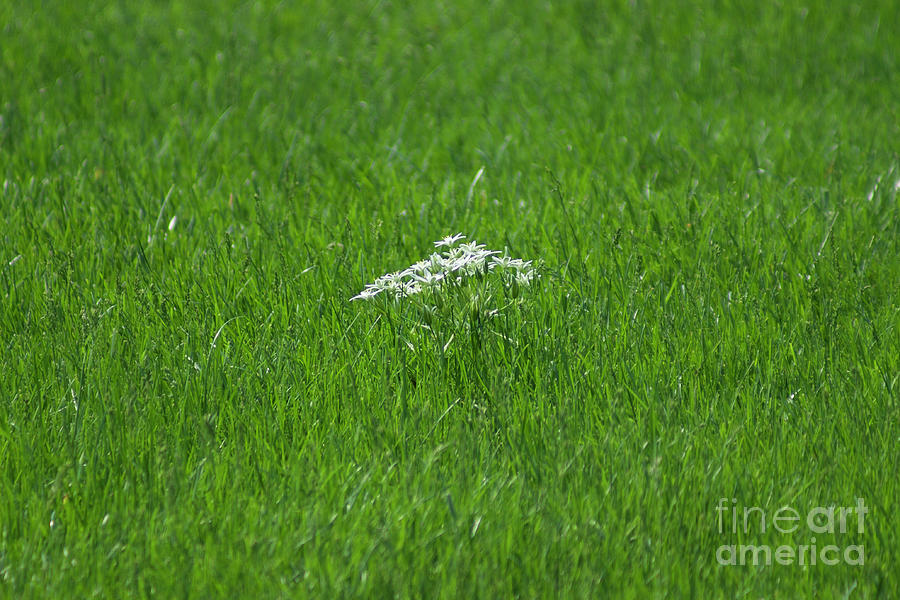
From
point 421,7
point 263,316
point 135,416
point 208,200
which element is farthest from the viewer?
point 421,7

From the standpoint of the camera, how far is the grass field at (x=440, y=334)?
2.22m

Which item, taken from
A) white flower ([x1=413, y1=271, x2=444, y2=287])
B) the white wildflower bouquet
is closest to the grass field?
the white wildflower bouquet

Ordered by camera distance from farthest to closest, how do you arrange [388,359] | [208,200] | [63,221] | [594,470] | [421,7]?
1. [421,7]
2. [208,200]
3. [63,221]
4. [388,359]
5. [594,470]

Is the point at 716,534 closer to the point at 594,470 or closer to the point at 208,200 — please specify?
the point at 594,470

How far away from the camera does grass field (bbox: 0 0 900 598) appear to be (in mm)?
2219

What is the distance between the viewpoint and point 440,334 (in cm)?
301

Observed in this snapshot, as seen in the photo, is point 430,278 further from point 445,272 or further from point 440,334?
point 440,334

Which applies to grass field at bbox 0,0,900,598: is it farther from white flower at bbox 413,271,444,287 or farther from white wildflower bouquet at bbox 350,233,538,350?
white flower at bbox 413,271,444,287

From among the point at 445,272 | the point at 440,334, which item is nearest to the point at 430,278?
the point at 445,272

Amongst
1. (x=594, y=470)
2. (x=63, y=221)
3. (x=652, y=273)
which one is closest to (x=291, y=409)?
(x=594, y=470)

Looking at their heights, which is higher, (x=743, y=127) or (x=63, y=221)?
(x=63, y=221)

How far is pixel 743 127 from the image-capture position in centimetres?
528

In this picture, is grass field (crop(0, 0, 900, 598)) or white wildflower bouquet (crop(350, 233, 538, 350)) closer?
grass field (crop(0, 0, 900, 598))

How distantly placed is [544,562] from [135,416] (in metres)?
1.26
